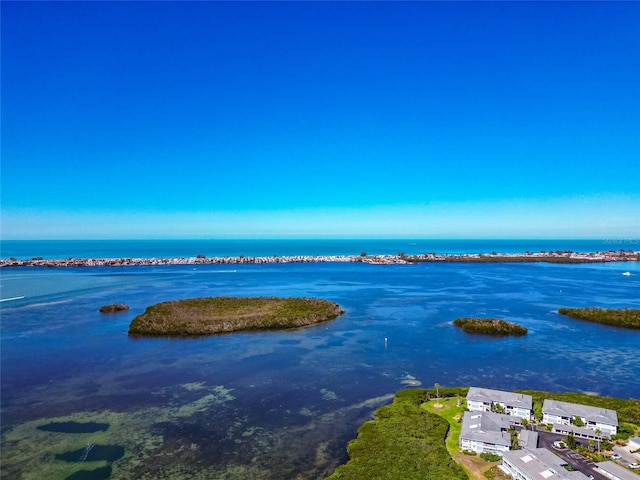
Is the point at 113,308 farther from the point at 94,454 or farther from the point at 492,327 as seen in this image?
the point at 492,327

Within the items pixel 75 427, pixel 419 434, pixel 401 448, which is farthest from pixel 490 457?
pixel 75 427

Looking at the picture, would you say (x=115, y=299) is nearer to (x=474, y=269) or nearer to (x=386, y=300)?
(x=386, y=300)

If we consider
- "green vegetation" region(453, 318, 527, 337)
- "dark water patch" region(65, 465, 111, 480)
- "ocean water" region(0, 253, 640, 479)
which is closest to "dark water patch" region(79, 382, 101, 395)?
"ocean water" region(0, 253, 640, 479)

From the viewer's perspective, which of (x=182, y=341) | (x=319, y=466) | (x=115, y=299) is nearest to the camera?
(x=319, y=466)

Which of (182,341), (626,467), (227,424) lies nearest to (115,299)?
(182,341)

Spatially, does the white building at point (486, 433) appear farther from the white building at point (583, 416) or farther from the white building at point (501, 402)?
the white building at point (583, 416)

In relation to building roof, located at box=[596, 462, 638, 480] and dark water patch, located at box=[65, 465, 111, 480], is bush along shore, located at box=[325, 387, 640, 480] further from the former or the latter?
dark water patch, located at box=[65, 465, 111, 480]
